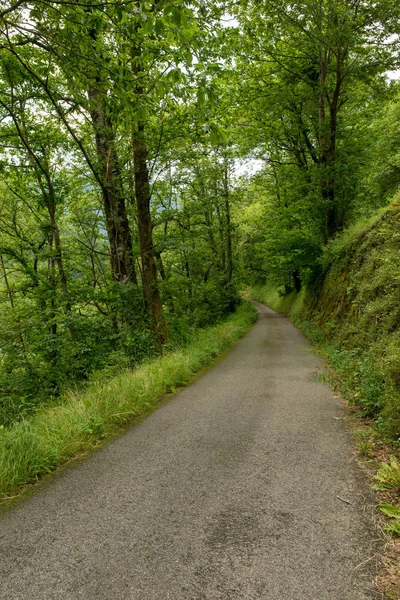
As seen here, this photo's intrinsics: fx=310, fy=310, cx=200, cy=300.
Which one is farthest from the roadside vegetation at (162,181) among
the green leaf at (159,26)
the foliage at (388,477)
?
the foliage at (388,477)

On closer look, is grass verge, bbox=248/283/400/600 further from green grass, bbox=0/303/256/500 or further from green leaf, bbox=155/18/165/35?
green leaf, bbox=155/18/165/35

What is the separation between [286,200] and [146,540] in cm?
1945

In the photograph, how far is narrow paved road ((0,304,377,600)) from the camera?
195cm

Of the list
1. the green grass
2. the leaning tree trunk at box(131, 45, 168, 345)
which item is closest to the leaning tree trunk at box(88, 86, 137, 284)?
the leaning tree trunk at box(131, 45, 168, 345)

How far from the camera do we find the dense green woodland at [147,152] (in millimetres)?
3469

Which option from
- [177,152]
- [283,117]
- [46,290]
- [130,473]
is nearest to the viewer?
[130,473]

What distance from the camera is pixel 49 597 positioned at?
1869mm

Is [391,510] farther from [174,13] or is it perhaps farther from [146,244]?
[146,244]

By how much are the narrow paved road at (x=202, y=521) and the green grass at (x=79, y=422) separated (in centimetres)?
29

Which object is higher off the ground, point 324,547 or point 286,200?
point 286,200

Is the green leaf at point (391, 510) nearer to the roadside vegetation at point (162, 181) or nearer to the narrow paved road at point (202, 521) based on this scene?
the narrow paved road at point (202, 521)

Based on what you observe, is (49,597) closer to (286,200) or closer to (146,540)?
(146,540)

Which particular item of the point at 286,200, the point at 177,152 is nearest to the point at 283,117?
the point at 286,200

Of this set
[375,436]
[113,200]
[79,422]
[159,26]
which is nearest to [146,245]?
[113,200]
